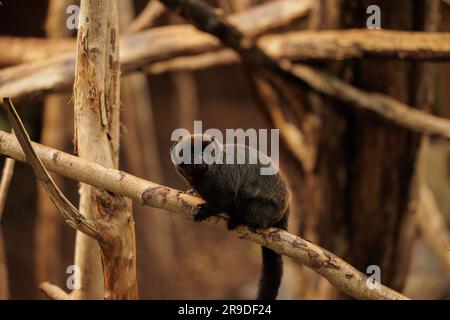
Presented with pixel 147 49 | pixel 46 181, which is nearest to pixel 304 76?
pixel 147 49

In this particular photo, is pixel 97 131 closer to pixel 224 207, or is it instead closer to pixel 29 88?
pixel 224 207

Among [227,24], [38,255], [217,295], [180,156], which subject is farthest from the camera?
[217,295]

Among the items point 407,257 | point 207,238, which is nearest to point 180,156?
point 407,257

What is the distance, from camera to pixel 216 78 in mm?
8695

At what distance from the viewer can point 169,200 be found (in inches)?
105

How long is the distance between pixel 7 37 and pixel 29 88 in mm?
1534

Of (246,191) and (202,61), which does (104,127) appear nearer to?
(246,191)

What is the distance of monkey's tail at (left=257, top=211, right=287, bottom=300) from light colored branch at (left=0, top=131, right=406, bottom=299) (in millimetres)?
517

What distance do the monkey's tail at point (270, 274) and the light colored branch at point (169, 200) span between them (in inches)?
20.4

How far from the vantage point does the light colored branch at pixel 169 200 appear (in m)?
2.61
